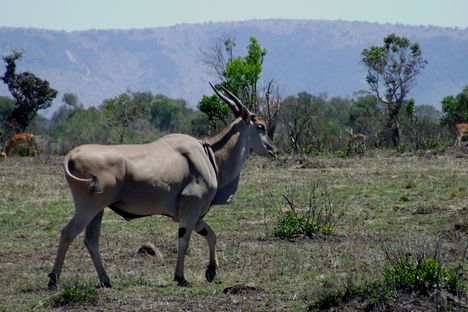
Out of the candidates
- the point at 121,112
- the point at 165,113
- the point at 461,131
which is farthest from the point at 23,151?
the point at 165,113

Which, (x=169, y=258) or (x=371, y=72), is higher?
(x=371, y=72)

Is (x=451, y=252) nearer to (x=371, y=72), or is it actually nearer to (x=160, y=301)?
(x=160, y=301)

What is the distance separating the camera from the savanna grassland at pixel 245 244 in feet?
30.0

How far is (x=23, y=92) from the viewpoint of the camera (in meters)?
39.0

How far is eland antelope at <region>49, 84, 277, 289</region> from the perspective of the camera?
9.62 m

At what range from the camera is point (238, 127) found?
37.4 feet

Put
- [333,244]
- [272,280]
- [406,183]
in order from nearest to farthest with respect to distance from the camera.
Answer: [272,280] < [333,244] < [406,183]

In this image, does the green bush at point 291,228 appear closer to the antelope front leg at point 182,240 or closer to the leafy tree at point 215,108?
the antelope front leg at point 182,240

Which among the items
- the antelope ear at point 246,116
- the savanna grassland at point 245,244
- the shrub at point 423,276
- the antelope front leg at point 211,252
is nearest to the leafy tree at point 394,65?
the savanna grassland at point 245,244

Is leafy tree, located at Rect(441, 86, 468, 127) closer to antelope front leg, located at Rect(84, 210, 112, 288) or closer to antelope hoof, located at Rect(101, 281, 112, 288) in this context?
antelope front leg, located at Rect(84, 210, 112, 288)

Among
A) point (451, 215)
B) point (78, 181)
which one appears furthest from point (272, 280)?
point (451, 215)

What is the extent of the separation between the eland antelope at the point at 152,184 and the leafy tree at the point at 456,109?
30.0 m

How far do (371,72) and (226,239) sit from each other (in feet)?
101

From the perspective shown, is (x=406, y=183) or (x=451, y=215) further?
(x=406, y=183)
